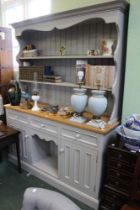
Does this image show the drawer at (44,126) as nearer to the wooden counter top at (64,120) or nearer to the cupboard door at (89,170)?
the wooden counter top at (64,120)

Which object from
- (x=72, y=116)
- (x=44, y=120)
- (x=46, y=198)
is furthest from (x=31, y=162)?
(x=46, y=198)

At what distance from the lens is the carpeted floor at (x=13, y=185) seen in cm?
199

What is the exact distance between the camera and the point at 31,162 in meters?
2.53

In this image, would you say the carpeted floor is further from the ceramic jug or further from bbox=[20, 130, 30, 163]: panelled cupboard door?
the ceramic jug

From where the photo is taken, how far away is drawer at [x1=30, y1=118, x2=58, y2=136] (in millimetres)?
2107

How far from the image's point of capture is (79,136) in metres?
1.88

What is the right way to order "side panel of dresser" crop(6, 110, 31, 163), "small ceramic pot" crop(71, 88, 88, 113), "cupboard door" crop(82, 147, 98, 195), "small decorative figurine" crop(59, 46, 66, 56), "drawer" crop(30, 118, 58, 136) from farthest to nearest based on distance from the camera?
"side panel of dresser" crop(6, 110, 31, 163) < "small decorative figurine" crop(59, 46, 66, 56) < "drawer" crop(30, 118, 58, 136) < "small ceramic pot" crop(71, 88, 88, 113) < "cupboard door" crop(82, 147, 98, 195)

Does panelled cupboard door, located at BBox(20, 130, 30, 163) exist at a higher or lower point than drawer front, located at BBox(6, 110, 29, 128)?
lower

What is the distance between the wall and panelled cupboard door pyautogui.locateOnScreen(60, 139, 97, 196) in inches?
23.1

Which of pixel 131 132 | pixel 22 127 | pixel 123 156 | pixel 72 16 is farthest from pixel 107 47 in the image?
pixel 22 127

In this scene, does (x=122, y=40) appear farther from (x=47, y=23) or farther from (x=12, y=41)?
(x=12, y=41)

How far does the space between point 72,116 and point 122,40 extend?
96cm

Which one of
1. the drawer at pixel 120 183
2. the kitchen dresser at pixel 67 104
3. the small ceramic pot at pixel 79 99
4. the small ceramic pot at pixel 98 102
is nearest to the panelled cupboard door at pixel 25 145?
the kitchen dresser at pixel 67 104

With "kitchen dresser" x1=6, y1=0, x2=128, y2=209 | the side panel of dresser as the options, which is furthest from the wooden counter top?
the side panel of dresser
